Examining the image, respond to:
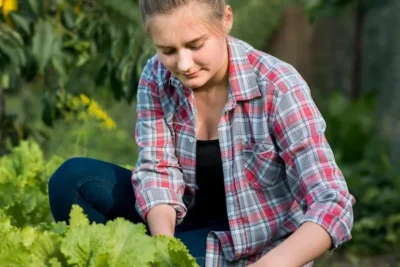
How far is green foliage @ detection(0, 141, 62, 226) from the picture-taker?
358 centimetres

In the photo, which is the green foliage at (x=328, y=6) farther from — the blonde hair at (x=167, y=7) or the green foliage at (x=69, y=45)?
the blonde hair at (x=167, y=7)

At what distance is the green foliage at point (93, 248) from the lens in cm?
252

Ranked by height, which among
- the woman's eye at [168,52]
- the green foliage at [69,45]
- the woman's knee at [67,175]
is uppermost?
the woman's eye at [168,52]

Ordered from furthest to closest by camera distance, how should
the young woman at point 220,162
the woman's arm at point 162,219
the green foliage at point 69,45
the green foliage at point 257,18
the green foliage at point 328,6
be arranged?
the green foliage at point 257,18 → the green foliage at point 328,6 → the green foliage at point 69,45 → the woman's arm at point 162,219 → the young woman at point 220,162

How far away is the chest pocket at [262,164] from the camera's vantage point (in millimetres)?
3189

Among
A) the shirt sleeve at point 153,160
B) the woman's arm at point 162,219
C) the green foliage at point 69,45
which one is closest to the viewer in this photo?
the woman's arm at point 162,219

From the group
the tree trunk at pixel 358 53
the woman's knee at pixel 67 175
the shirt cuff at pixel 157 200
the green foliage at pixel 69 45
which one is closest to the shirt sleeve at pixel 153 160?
the shirt cuff at pixel 157 200

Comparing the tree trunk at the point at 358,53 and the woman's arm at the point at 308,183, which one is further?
the tree trunk at the point at 358,53

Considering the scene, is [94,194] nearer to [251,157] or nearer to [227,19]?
[251,157]

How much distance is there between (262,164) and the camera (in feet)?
10.5

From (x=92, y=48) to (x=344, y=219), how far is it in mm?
2085

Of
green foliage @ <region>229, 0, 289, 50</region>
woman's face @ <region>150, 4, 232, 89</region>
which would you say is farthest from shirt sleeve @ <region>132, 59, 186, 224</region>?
green foliage @ <region>229, 0, 289, 50</region>

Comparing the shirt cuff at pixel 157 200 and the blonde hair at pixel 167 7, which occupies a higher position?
the blonde hair at pixel 167 7

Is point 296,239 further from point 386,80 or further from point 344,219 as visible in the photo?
point 386,80
